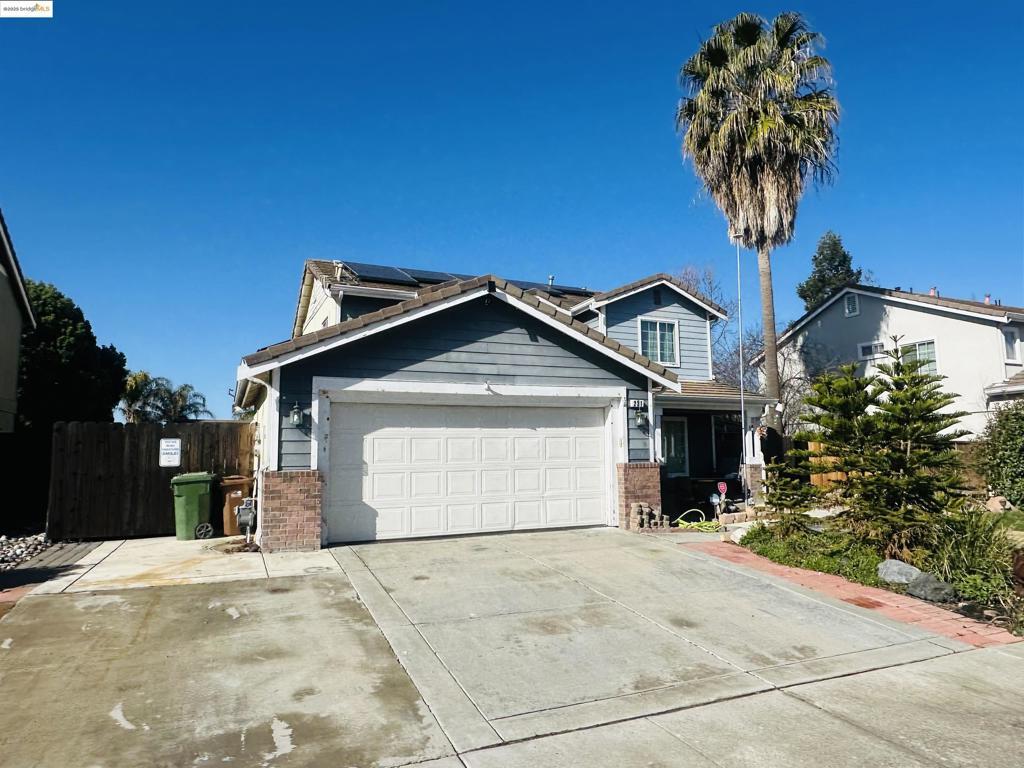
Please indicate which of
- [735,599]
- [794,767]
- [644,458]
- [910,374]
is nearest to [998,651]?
[735,599]

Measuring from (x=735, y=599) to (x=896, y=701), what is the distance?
2.53 m

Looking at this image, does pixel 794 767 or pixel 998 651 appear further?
pixel 998 651

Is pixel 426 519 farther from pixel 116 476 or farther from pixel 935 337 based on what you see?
pixel 935 337

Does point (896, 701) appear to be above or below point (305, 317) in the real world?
below

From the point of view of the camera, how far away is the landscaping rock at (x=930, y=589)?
276 inches

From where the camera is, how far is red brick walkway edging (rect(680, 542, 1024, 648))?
599 cm

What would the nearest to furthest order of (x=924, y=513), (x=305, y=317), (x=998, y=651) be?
(x=998, y=651) → (x=924, y=513) → (x=305, y=317)

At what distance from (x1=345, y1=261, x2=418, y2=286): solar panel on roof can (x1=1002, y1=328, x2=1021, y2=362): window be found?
17.2 meters

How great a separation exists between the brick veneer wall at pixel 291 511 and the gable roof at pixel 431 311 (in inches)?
61.9

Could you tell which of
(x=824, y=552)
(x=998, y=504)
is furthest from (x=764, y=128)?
(x=824, y=552)

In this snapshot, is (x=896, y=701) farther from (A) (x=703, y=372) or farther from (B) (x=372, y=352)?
(A) (x=703, y=372)

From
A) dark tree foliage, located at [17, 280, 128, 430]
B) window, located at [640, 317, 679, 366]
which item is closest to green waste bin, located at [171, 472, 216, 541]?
window, located at [640, 317, 679, 366]

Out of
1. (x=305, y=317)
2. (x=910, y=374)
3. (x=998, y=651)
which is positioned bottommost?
(x=998, y=651)

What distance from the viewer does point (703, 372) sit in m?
18.1
